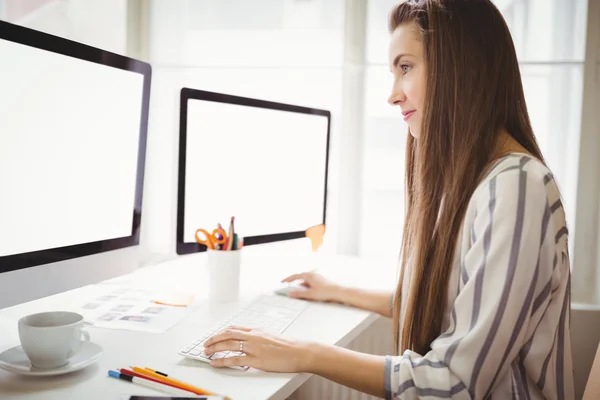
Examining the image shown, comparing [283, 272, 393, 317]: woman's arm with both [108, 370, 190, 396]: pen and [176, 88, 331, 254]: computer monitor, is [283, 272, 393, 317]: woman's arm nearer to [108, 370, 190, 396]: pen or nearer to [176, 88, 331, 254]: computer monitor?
[176, 88, 331, 254]: computer monitor

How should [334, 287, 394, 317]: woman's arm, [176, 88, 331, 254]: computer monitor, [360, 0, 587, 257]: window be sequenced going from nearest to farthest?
[334, 287, 394, 317]: woman's arm, [176, 88, 331, 254]: computer monitor, [360, 0, 587, 257]: window

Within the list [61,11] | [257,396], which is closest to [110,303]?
[257,396]

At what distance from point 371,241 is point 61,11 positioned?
132 centimetres

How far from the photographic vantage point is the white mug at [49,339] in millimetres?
731

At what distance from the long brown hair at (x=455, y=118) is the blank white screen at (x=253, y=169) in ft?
1.91

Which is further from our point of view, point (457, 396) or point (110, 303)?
point (110, 303)

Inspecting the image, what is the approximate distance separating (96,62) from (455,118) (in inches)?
23.8

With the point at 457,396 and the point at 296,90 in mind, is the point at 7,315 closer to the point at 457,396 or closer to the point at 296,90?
the point at 457,396

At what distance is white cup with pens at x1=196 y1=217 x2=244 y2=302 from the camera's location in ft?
3.76

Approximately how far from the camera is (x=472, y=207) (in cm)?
77

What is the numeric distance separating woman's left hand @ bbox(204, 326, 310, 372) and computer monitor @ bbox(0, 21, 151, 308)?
29 cm

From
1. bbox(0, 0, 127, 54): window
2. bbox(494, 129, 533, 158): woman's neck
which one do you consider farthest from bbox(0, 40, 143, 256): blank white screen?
bbox(0, 0, 127, 54): window

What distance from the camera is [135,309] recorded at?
1084mm

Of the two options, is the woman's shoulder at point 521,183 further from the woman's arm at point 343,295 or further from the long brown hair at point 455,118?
the woman's arm at point 343,295
